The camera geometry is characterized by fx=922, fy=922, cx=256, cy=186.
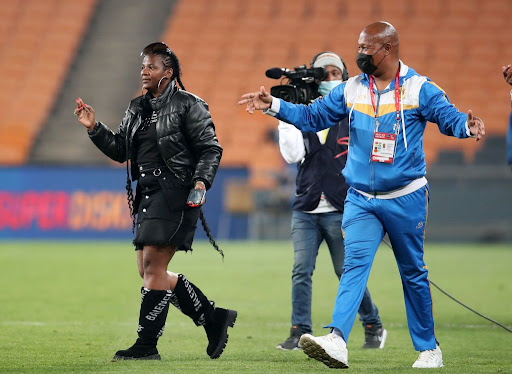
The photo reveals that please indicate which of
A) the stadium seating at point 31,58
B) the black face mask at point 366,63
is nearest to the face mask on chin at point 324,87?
the black face mask at point 366,63

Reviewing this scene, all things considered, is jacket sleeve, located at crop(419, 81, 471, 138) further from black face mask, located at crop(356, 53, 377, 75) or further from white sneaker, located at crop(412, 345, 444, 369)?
white sneaker, located at crop(412, 345, 444, 369)

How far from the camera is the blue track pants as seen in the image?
18.8 ft

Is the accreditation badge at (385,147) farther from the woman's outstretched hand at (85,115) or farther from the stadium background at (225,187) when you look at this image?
the woman's outstretched hand at (85,115)

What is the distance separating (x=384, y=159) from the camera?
5766 millimetres

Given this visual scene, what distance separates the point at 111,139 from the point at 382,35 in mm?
2080

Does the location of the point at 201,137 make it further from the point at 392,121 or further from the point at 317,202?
the point at 317,202

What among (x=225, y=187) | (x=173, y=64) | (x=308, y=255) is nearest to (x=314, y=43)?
(x=225, y=187)

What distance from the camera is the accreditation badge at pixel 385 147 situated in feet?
18.9

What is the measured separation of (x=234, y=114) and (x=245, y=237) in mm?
5419

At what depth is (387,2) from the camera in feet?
91.5

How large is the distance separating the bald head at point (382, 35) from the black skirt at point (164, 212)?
163 cm

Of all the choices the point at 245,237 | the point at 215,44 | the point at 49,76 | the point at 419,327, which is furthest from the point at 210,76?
the point at 419,327

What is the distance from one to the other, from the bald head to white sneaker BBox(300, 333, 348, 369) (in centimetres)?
187

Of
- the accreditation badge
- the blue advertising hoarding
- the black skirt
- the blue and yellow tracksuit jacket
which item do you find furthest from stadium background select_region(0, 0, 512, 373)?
the accreditation badge
